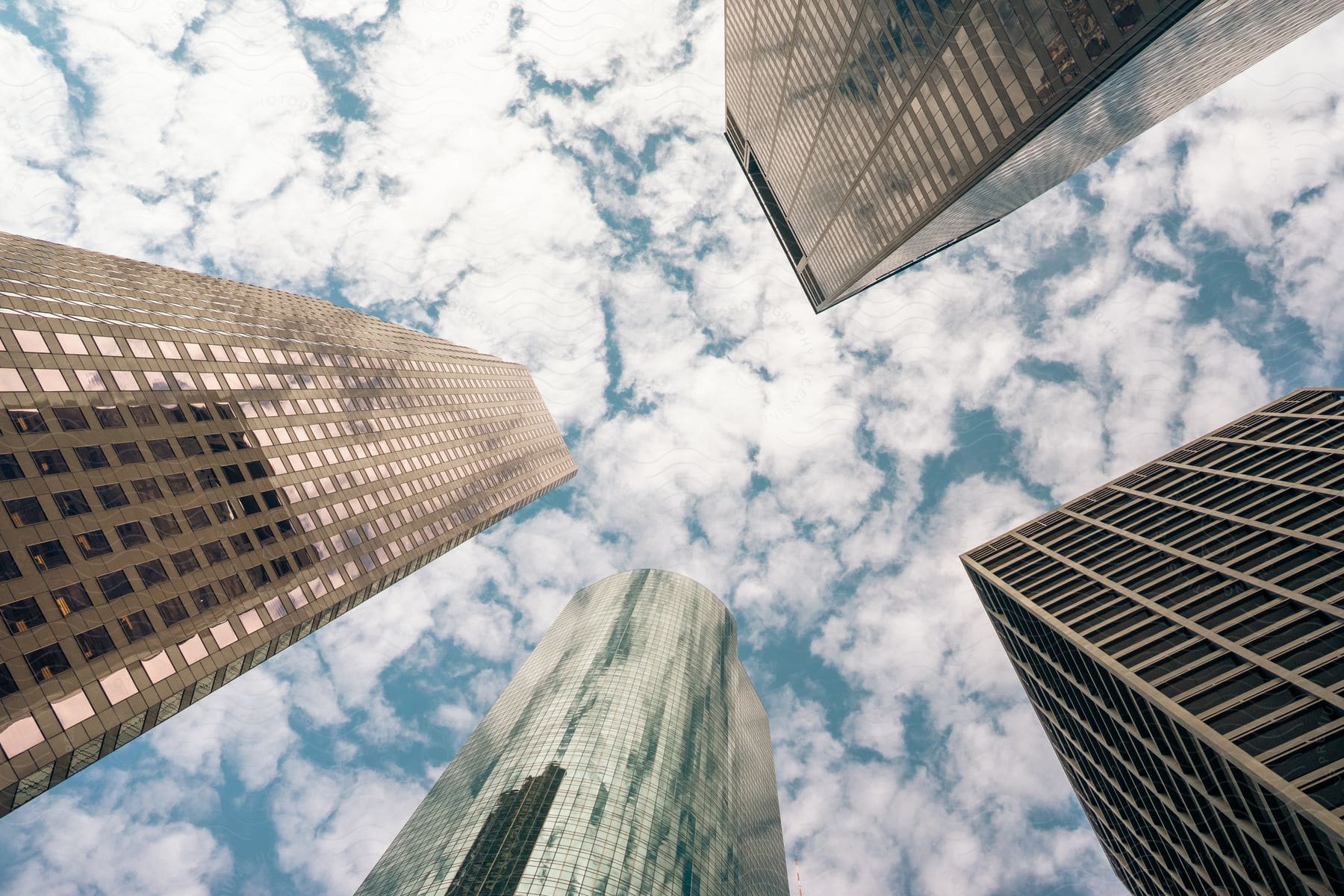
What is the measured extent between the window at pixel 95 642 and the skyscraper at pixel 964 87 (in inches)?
2984

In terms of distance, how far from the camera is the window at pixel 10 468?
33.9 meters

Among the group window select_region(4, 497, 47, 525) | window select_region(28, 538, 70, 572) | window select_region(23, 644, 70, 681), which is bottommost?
window select_region(23, 644, 70, 681)

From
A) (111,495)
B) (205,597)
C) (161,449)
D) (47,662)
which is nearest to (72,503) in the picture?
(111,495)

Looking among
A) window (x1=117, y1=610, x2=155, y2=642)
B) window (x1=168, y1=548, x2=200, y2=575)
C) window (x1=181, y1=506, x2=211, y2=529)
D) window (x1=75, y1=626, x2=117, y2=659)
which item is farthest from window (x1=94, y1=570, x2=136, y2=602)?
window (x1=181, y1=506, x2=211, y2=529)

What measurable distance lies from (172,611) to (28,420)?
47.0 ft

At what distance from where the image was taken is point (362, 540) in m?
63.5

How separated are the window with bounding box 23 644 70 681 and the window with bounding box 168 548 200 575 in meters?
9.58

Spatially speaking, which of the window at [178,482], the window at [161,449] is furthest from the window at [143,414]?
the window at [178,482]

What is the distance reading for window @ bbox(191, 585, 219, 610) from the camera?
1686 inches

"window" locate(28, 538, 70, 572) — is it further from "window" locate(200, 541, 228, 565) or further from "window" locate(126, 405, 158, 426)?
"window" locate(126, 405, 158, 426)

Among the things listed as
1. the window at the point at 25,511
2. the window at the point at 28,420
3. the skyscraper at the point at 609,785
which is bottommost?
the skyscraper at the point at 609,785

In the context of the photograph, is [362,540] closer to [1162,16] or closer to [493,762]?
[493,762]

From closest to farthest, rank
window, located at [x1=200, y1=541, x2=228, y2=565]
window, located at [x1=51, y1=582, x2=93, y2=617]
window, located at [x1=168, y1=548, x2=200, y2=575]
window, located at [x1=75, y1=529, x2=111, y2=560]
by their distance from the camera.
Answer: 1. window, located at [x1=51, y1=582, x2=93, y2=617]
2. window, located at [x1=75, y1=529, x2=111, y2=560]
3. window, located at [x1=168, y1=548, x2=200, y2=575]
4. window, located at [x1=200, y1=541, x2=228, y2=565]

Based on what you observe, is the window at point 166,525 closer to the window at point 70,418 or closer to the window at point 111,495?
the window at point 111,495
